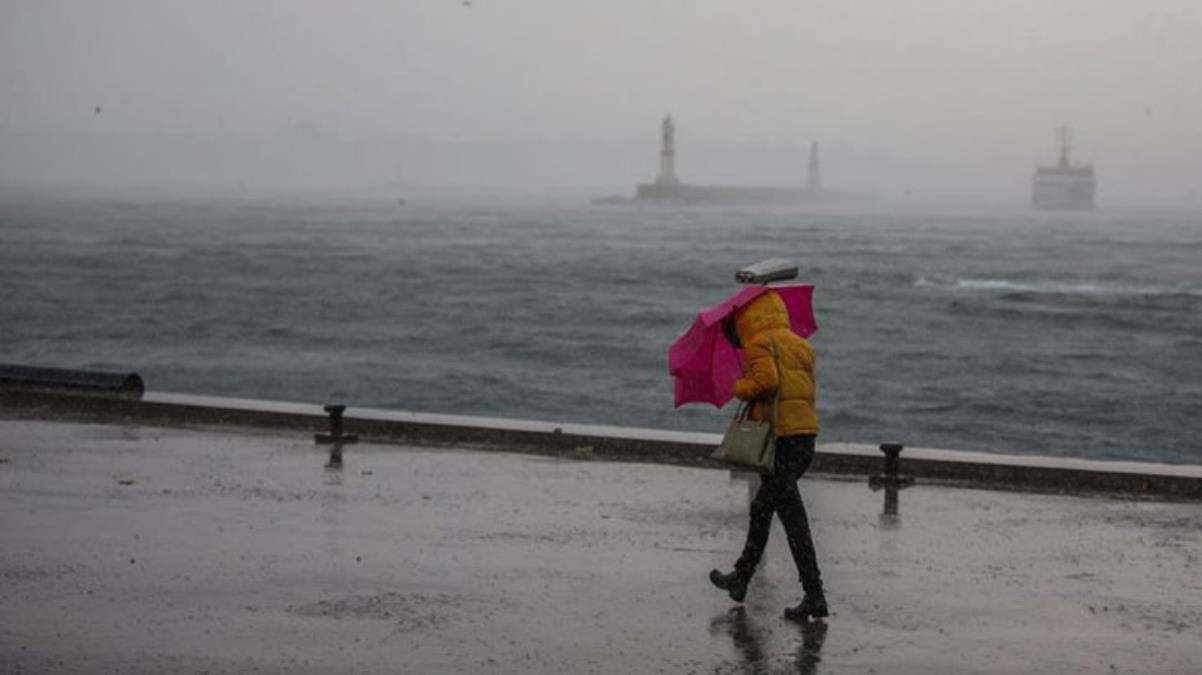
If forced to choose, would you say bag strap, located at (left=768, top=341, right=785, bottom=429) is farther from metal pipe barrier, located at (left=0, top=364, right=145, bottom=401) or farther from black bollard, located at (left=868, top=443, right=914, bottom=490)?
metal pipe barrier, located at (left=0, top=364, right=145, bottom=401)

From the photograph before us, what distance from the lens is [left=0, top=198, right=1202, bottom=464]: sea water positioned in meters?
37.1

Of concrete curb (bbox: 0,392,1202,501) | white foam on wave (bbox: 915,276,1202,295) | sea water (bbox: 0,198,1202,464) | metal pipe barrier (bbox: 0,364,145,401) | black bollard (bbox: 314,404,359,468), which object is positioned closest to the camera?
concrete curb (bbox: 0,392,1202,501)

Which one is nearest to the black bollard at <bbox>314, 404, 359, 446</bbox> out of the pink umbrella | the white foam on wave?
the pink umbrella

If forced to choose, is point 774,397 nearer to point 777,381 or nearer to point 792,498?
point 777,381

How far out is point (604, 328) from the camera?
5694cm

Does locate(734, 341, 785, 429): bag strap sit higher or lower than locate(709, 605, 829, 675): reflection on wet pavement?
higher

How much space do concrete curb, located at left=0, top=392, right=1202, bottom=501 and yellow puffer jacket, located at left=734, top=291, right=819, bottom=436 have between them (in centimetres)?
440

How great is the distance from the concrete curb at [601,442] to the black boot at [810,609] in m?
4.34

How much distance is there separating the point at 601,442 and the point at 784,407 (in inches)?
217

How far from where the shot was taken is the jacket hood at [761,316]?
8.26m

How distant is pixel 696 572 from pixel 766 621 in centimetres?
114

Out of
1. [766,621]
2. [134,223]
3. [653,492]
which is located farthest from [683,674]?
[134,223]

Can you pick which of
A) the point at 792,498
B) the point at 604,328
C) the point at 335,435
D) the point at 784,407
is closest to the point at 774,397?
the point at 784,407

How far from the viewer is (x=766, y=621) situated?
823 cm
